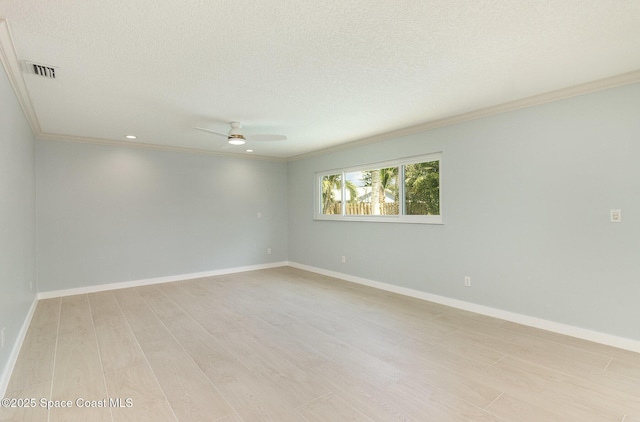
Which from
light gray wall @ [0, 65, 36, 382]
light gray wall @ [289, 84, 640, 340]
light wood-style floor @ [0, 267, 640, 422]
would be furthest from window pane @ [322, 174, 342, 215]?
light gray wall @ [0, 65, 36, 382]

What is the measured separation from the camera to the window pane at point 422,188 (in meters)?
4.25

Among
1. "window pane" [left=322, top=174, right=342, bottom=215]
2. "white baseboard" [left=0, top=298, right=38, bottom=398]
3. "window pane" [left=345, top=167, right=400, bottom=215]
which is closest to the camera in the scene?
"white baseboard" [left=0, top=298, right=38, bottom=398]

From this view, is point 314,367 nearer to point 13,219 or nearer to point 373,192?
point 13,219

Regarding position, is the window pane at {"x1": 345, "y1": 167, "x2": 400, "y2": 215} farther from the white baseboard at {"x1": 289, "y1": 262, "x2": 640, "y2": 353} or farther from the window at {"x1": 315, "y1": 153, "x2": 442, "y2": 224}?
the white baseboard at {"x1": 289, "y1": 262, "x2": 640, "y2": 353}

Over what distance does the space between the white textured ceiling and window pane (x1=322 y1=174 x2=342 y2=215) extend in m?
2.27

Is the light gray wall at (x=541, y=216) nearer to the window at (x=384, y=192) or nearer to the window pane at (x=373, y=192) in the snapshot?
the window at (x=384, y=192)

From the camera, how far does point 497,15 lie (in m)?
1.87

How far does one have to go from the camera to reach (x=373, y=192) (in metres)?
5.23

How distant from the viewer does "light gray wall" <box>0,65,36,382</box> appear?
7.57 feet

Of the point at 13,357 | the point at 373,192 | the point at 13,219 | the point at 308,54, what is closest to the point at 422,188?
the point at 373,192

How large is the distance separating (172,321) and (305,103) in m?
2.90

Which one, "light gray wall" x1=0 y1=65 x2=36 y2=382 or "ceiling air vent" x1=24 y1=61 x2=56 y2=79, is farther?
"ceiling air vent" x1=24 y1=61 x2=56 y2=79

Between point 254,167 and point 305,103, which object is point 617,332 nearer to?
point 305,103

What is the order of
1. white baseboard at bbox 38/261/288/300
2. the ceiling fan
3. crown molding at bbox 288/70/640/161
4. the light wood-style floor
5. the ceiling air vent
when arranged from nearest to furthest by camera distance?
the light wood-style floor → the ceiling air vent → crown molding at bbox 288/70/640/161 → the ceiling fan → white baseboard at bbox 38/261/288/300
